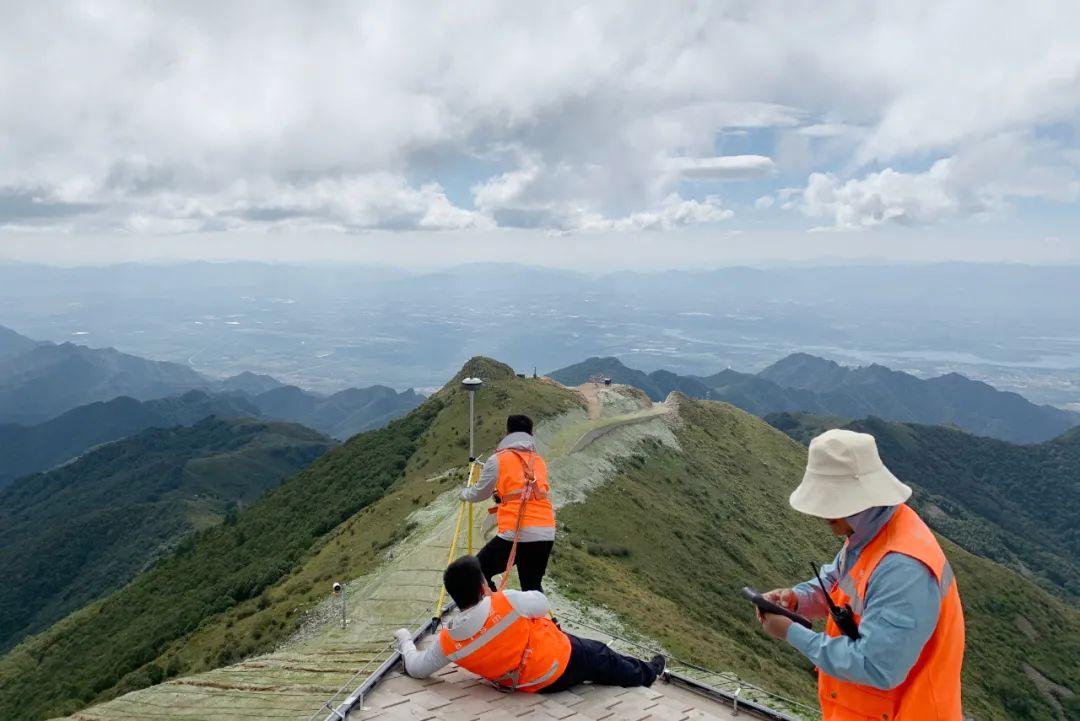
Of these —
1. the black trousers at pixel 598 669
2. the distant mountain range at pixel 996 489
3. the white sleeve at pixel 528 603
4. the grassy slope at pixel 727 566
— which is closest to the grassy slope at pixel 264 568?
the grassy slope at pixel 727 566

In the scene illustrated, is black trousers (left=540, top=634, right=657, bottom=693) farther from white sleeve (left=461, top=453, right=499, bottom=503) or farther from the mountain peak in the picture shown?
the mountain peak

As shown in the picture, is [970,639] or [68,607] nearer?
[970,639]

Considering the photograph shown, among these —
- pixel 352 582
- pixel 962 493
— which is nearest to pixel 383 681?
pixel 352 582

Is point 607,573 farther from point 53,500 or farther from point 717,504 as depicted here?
point 53,500

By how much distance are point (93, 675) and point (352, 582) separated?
16727 millimetres

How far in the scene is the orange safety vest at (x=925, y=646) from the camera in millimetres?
4270

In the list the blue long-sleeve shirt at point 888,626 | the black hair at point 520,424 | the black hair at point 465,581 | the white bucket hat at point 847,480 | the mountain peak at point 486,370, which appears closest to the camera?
the blue long-sleeve shirt at point 888,626

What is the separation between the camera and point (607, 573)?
21.2m

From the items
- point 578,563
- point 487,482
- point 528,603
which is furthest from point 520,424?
point 578,563

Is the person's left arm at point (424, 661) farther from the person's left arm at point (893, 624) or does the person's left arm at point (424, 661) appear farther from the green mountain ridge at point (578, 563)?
the green mountain ridge at point (578, 563)

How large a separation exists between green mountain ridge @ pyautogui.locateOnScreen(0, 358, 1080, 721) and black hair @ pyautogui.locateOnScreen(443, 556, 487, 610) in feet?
25.9

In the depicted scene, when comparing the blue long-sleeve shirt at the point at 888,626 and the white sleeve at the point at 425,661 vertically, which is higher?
the blue long-sleeve shirt at the point at 888,626

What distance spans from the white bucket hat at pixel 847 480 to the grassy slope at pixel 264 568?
53.2 feet

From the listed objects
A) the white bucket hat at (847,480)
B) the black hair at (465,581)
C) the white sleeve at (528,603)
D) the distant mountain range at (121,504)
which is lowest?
the distant mountain range at (121,504)
